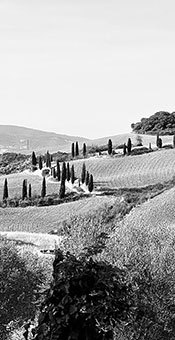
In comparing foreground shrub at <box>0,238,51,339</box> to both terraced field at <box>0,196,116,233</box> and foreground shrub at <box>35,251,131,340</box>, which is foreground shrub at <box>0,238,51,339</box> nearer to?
foreground shrub at <box>35,251,131,340</box>

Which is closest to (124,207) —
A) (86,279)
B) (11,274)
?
(11,274)

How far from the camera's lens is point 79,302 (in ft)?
58.4

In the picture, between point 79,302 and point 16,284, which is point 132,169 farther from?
point 79,302

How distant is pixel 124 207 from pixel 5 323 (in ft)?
193

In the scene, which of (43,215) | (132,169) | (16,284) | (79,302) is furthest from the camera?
(132,169)

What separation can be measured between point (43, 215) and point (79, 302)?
79508mm

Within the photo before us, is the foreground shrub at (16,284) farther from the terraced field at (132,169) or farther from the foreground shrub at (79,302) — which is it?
the terraced field at (132,169)

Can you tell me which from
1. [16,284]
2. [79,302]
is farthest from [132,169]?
[79,302]

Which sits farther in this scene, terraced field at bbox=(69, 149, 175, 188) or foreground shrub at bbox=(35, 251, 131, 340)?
terraced field at bbox=(69, 149, 175, 188)

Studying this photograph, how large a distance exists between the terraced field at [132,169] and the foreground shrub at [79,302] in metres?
103

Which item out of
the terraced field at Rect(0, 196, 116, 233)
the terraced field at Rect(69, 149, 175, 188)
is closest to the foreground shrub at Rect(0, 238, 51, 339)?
the terraced field at Rect(0, 196, 116, 233)

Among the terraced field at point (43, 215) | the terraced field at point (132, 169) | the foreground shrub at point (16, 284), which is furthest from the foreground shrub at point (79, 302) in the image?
the terraced field at point (132, 169)

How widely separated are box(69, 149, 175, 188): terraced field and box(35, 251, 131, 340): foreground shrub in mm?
102760

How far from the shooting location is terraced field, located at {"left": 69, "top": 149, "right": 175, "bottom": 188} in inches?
4970
